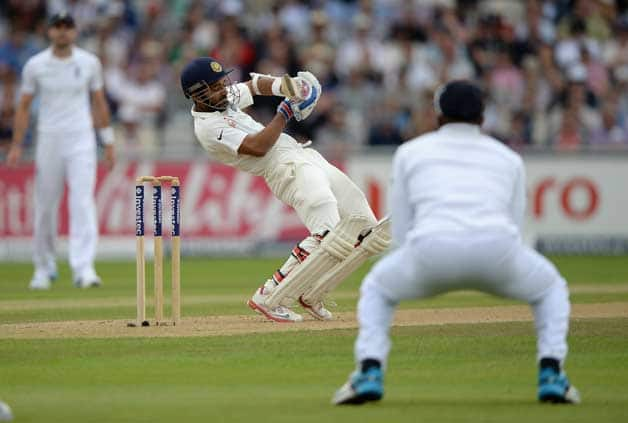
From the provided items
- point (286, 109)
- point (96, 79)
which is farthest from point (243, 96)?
point (96, 79)

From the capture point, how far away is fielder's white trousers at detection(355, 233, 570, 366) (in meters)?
5.95

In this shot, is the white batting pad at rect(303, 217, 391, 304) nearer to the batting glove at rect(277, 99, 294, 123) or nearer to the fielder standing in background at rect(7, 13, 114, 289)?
the batting glove at rect(277, 99, 294, 123)

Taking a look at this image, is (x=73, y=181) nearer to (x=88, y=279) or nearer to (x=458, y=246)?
(x=88, y=279)

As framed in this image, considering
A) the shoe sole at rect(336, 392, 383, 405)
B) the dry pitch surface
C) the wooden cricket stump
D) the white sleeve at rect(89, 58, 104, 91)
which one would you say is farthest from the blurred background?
the shoe sole at rect(336, 392, 383, 405)

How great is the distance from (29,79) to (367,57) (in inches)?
314

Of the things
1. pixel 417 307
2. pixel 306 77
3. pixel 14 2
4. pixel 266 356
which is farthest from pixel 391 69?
pixel 266 356

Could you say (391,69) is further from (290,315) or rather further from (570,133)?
(290,315)

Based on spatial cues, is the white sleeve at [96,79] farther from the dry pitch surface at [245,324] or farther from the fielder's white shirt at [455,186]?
the fielder's white shirt at [455,186]

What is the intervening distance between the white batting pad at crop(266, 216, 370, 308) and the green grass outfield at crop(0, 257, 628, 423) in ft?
1.55

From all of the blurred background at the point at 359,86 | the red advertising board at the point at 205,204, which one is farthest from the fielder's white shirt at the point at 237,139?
the blurred background at the point at 359,86

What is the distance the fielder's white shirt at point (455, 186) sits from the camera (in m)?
6.02

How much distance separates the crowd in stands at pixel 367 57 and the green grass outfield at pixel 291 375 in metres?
9.35

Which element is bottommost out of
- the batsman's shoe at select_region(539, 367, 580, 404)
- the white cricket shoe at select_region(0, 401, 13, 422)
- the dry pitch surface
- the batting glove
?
the white cricket shoe at select_region(0, 401, 13, 422)

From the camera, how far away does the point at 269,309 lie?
9.66m
